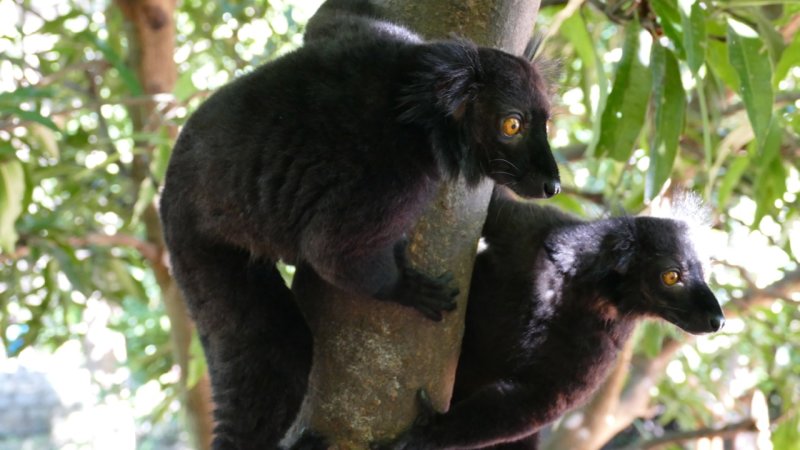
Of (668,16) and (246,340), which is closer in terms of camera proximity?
(246,340)

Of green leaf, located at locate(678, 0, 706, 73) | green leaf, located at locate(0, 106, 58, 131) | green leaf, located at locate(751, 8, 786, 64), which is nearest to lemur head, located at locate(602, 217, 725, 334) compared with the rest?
green leaf, located at locate(678, 0, 706, 73)

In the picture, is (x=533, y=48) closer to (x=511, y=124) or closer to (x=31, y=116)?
(x=511, y=124)

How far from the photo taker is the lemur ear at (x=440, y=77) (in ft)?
6.83

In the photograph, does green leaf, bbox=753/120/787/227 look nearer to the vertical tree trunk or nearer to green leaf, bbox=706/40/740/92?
green leaf, bbox=706/40/740/92

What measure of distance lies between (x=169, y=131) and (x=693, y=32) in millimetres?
2762

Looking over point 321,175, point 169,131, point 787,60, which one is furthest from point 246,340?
point 169,131

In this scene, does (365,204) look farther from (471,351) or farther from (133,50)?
(133,50)

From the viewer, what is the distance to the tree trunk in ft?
6.87

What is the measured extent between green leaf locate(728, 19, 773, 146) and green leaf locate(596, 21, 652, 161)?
296 mm

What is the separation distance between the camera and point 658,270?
2.64 meters

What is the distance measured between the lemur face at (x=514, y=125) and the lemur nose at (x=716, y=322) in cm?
63

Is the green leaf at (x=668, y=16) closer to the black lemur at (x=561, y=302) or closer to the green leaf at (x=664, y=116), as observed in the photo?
the green leaf at (x=664, y=116)

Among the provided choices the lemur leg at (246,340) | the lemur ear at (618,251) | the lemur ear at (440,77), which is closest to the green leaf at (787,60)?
the lemur ear at (618,251)

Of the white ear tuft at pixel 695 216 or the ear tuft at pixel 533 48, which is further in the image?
the white ear tuft at pixel 695 216
